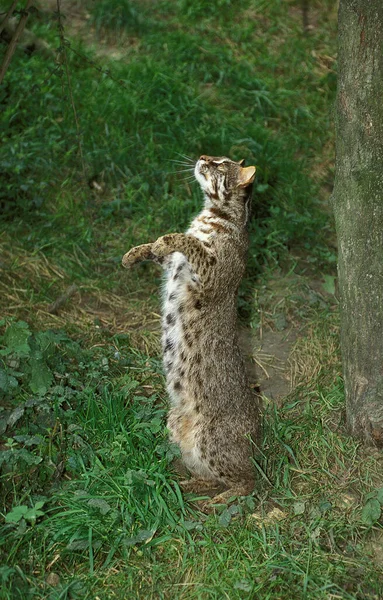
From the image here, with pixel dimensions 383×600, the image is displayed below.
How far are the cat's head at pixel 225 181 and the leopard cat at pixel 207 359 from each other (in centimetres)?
2

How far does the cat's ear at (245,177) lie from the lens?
4771mm

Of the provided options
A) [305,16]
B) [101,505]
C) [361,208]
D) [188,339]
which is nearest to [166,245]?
[188,339]

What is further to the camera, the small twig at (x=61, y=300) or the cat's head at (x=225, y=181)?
the small twig at (x=61, y=300)

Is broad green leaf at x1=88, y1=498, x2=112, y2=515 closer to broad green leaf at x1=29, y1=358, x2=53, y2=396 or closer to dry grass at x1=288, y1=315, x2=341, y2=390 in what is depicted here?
broad green leaf at x1=29, y1=358, x2=53, y2=396

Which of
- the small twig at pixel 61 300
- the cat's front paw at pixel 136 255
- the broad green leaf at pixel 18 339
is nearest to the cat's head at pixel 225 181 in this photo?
the cat's front paw at pixel 136 255

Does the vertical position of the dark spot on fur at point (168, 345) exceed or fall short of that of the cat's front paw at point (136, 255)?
it falls short

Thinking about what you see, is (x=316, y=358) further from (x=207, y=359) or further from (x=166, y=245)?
(x=166, y=245)

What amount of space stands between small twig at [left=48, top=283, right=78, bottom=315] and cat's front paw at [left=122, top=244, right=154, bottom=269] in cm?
122

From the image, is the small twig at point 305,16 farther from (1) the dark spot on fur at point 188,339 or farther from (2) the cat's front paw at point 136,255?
(1) the dark spot on fur at point 188,339

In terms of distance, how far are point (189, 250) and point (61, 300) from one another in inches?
62.8

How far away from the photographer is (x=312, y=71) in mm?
8320

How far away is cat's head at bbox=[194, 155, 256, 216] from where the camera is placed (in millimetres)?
4844

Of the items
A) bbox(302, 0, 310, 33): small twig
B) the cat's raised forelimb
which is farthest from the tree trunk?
bbox(302, 0, 310, 33): small twig

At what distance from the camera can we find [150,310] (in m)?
6.00
